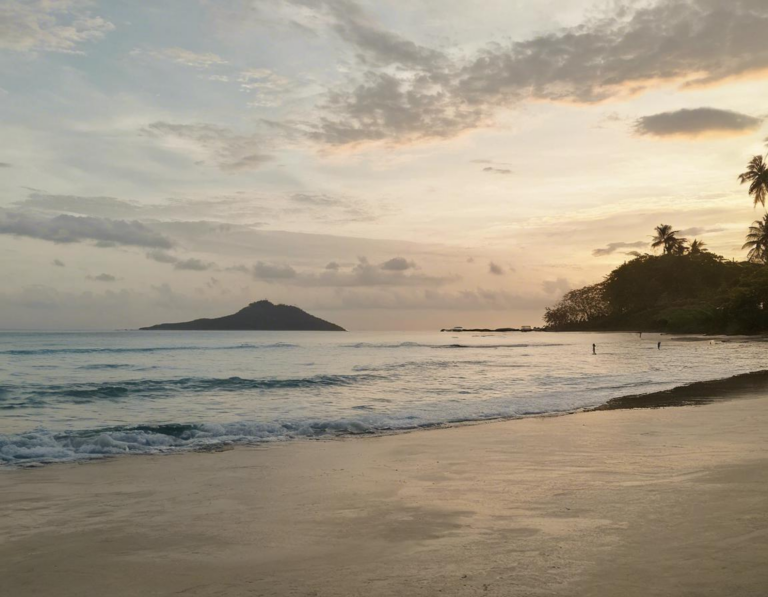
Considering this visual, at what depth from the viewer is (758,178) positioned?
7000 centimetres

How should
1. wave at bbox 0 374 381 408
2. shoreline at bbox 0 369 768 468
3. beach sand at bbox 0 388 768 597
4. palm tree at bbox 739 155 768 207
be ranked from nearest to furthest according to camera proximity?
beach sand at bbox 0 388 768 597, shoreline at bbox 0 369 768 468, wave at bbox 0 374 381 408, palm tree at bbox 739 155 768 207

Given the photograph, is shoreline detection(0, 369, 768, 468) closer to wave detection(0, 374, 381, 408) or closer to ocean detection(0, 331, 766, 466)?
ocean detection(0, 331, 766, 466)

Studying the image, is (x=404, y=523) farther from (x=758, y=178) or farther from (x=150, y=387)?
(x=758, y=178)

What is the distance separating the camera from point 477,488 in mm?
7680

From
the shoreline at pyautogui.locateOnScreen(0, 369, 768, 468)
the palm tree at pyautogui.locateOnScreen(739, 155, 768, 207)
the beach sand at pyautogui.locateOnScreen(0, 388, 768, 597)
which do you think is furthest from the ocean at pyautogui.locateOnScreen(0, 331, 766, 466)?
the palm tree at pyautogui.locateOnScreen(739, 155, 768, 207)

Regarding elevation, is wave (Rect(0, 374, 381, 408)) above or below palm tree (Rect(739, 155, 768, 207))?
below

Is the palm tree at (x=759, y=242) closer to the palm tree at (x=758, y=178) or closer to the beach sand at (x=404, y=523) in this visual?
the palm tree at (x=758, y=178)

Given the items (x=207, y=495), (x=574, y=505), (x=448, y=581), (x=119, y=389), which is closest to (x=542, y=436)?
(x=574, y=505)

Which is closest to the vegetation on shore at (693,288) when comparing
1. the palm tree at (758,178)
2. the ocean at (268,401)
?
the palm tree at (758,178)

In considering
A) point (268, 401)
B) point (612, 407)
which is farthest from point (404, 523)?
point (268, 401)

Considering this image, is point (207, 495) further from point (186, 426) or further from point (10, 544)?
point (186, 426)

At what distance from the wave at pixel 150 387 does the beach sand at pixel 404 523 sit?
1375 centimetres

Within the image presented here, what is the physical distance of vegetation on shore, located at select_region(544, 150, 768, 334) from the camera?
74000mm

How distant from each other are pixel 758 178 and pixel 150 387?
7060 centimetres
